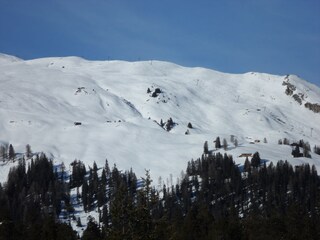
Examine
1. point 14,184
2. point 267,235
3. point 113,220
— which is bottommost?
point 267,235

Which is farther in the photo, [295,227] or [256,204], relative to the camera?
[256,204]

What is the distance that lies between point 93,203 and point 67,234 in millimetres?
101008

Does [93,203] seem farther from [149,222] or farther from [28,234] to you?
[149,222]

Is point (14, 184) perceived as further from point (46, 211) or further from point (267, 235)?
point (267, 235)

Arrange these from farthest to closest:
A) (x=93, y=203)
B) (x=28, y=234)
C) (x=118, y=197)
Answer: (x=93, y=203) < (x=28, y=234) < (x=118, y=197)

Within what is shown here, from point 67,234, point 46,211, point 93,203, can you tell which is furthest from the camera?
point 93,203

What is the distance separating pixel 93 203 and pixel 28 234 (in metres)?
90.7

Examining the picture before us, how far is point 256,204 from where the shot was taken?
173000mm

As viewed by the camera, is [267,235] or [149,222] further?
[267,235]

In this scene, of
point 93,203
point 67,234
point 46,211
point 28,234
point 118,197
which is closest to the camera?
point 118,197

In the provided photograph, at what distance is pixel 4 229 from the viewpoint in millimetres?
91250

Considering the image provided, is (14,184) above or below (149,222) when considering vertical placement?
above

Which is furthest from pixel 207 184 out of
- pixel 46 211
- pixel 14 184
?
pixel 14 184

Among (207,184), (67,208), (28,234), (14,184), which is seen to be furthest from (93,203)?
(28,234)
